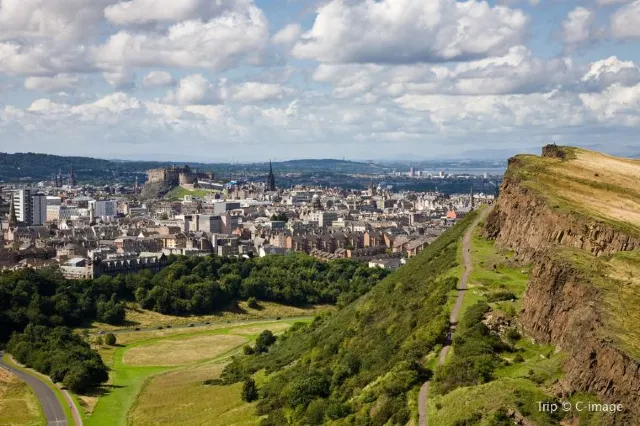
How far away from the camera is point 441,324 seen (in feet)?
135

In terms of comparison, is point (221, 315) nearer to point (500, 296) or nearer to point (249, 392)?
point (249, 392)

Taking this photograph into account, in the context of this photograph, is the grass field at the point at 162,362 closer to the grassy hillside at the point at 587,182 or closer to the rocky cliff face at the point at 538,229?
the rocky cliff face at the point at 538,229

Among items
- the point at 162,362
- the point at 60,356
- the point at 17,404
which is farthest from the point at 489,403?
the point at 162,362

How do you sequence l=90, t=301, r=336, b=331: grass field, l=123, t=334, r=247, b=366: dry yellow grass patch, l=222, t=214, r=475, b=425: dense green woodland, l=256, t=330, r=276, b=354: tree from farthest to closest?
l=90, t=301, r=336, b=331: grass field, l=123, t=334, r=247, b=366: dry yellow grass patch, l=256, t=330, r=276, b=354: tree, l=222, t=214, r=475, b=425: dense green woodland

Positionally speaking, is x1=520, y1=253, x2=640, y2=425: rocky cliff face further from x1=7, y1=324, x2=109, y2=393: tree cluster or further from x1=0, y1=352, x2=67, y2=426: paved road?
x1=7, y1=324, x2=109, y2=393: tree cluster

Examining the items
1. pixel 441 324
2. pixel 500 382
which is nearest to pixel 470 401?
pixel 500 382

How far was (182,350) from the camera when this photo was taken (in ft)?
266

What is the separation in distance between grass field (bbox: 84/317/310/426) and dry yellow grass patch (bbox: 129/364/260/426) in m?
0.08

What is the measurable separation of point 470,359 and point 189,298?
229 ft

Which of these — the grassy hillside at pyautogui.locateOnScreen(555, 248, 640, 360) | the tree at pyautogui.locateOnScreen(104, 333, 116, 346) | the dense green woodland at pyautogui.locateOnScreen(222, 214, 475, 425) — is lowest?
the tree at pyautogui.locateOnScreen(104, 333, 116, 346)

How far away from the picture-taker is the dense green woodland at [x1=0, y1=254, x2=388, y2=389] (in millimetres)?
72062

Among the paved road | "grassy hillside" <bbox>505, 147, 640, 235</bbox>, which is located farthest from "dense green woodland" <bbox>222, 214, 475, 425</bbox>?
the paved road

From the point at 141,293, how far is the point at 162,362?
81.9 feet

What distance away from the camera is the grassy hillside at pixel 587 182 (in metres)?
47.0
